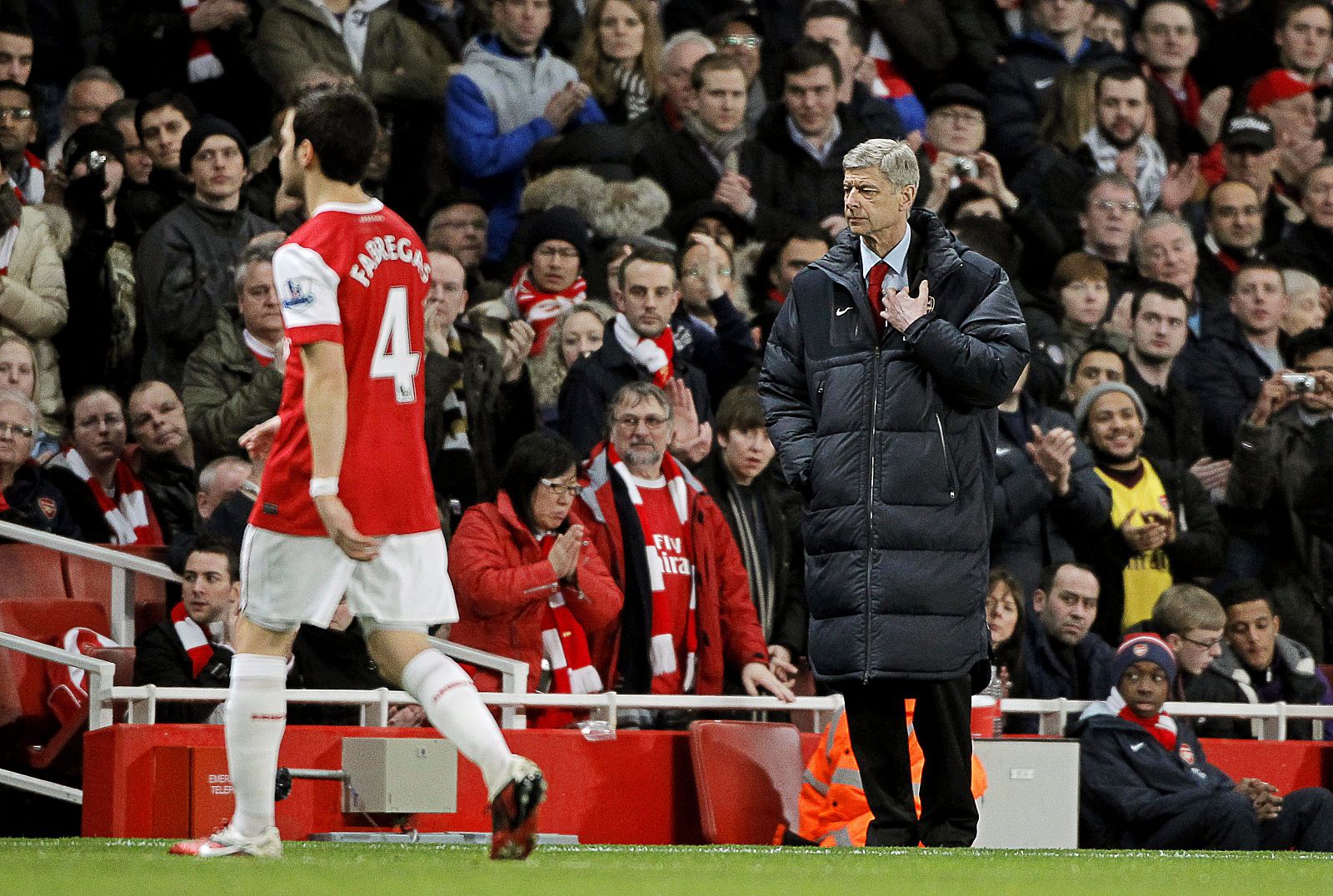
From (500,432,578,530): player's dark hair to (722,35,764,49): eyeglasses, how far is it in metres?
4.77

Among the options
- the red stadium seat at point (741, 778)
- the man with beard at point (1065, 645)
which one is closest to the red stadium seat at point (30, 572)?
the red stadium seat at point (741, 778)

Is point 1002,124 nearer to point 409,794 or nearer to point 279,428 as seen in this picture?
point 409,794

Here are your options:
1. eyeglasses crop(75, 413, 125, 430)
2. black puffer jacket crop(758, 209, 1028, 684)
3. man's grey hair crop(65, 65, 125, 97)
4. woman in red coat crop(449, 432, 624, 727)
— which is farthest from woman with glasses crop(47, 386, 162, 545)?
black puffer jacket crop(758, 209, 1028, 684)

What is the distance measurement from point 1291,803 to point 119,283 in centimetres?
572

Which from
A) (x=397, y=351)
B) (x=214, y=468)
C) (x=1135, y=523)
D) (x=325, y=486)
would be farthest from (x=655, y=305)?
(x=325, y=486)

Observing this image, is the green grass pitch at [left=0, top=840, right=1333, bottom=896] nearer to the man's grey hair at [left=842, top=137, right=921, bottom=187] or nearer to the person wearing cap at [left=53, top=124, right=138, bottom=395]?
the man's grey hair at [left=842, top=137, right=921, bottom=187]

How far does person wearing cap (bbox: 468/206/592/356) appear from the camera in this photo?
10.5 meters

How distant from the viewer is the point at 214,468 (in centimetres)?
914

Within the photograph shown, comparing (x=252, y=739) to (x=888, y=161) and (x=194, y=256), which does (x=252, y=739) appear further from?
(x=194, y=256)

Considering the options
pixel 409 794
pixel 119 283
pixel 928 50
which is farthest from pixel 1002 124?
pixel 409 794

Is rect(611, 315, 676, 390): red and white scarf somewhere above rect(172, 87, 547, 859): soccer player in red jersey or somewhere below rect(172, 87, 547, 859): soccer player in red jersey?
above

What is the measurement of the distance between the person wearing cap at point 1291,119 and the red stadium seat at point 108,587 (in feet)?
29.9

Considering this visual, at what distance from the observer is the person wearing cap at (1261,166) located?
1433cm

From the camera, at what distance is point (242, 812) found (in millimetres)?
5402
